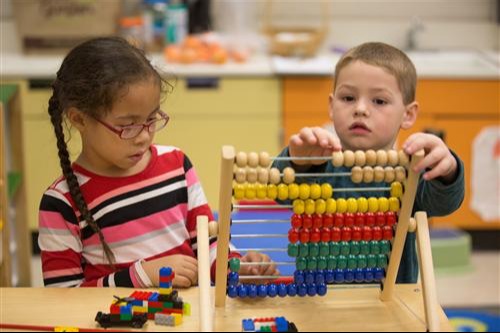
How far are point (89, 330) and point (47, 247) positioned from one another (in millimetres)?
277

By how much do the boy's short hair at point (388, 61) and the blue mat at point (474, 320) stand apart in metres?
1.73

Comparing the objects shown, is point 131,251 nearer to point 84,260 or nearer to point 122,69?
point 84,260

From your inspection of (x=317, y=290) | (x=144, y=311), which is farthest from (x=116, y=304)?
(x=317, y=290)

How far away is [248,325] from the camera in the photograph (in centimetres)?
134

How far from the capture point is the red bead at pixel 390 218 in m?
1.42

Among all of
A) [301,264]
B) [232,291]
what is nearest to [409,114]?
[301,264]

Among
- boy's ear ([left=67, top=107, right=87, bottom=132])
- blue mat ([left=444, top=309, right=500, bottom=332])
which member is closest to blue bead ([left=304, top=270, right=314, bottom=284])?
boy's ear ([left=67, top=107, right=87, bottom=132])

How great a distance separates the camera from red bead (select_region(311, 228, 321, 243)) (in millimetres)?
1426

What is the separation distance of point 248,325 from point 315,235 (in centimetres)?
21

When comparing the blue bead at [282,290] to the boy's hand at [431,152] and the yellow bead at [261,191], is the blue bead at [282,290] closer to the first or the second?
the yellow bead at [261,191]

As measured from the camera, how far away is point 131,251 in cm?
163

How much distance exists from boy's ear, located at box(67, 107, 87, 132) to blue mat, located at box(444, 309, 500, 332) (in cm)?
206

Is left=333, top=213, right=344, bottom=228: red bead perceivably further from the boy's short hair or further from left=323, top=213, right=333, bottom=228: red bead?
the boy's short hair

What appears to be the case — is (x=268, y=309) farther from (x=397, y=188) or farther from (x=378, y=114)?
(x=378, y=114)
